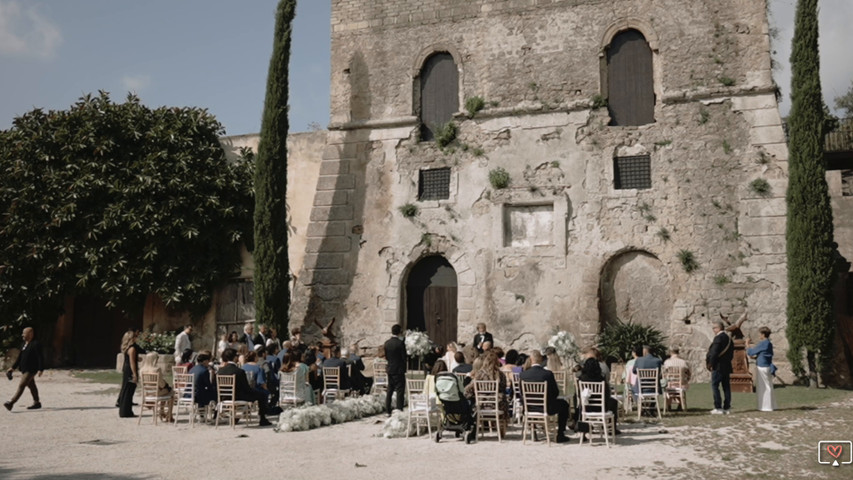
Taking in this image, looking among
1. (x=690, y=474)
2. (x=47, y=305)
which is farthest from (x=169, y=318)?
(x=690, y=474)

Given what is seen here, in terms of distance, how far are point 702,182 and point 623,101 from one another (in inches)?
113

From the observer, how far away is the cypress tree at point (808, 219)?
1525cm

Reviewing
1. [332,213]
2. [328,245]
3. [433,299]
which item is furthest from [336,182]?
[433,299]

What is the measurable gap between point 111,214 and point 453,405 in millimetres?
13829

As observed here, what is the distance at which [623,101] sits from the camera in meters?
18.3

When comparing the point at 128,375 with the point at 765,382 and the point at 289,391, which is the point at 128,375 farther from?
the point at 765,382

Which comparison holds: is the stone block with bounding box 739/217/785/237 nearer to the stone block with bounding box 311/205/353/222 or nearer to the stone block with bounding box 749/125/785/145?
the stone block with bounding box 749/125/785/145

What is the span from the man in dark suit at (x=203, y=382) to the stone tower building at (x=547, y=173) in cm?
769

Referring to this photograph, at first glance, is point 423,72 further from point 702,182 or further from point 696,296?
point 696,296

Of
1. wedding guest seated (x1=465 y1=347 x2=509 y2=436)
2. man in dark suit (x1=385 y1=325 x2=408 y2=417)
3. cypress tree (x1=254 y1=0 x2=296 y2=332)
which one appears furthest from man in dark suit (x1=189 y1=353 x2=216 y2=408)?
cypress tree (x1=254 y1=0 x2=296 y2=332)

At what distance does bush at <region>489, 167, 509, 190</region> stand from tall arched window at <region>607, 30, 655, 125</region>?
115 inches

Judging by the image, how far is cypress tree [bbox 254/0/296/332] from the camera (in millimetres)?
18641

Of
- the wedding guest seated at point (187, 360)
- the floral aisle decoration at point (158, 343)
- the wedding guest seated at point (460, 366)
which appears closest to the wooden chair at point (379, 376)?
the wedding guest seated at point (460, 366)

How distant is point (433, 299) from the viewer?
18922 mm
